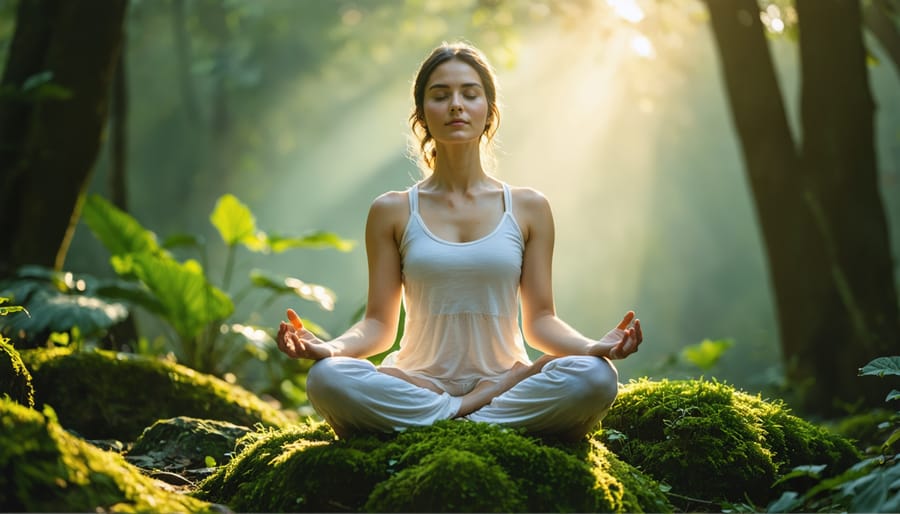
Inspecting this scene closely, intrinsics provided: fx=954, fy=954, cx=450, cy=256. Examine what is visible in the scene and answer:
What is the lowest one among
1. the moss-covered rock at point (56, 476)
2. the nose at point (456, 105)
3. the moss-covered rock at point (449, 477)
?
the moss-covered rock at point (449, 477)

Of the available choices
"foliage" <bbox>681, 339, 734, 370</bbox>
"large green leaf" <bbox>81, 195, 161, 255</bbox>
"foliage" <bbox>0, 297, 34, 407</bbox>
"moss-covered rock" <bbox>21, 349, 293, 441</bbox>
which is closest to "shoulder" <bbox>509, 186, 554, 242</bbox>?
"foliage" <bbox>0, 297, 34, 407</bbox>

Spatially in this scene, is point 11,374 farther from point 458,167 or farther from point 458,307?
point 458,167

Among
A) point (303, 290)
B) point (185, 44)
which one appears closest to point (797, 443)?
point (303, 290)

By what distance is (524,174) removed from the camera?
33062mm

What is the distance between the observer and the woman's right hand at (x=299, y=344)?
10.1 ft

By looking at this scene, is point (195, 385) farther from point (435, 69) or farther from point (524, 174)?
point (524, 174)

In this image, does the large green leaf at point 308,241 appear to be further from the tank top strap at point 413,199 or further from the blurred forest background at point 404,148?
the blurred forest background at point 404,148

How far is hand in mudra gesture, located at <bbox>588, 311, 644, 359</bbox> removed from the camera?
9.73ft

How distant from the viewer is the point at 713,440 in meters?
3.58

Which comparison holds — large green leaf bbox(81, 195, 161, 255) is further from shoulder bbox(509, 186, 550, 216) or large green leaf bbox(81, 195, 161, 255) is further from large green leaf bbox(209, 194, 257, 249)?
shoulder bbox(509, 186, 550, 216)

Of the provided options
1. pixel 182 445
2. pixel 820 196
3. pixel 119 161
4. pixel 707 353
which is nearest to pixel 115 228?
pixel 119 161

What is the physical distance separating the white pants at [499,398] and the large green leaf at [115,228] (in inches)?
153

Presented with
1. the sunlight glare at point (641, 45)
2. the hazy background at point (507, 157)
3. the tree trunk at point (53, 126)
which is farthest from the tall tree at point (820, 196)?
the hazy background at point (507, 157)

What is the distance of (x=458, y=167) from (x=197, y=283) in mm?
2868
